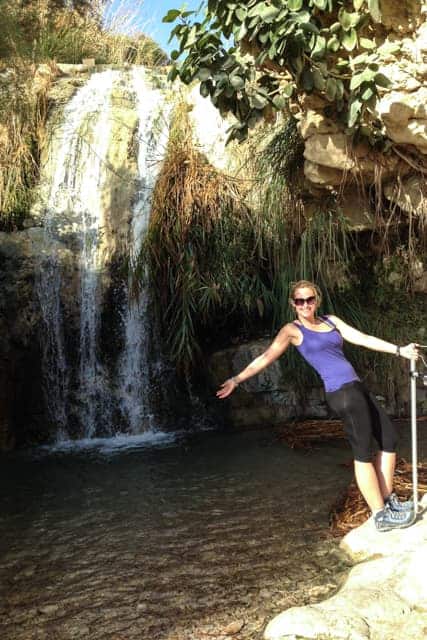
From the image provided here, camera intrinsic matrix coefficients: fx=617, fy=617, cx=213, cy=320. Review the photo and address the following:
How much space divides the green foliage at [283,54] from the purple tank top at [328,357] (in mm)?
1495

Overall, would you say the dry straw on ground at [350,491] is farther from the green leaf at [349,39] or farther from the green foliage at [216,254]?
the green leaf at [349,39]

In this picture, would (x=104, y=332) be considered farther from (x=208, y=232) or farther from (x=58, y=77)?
(x=58, y=77)

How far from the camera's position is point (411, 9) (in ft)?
13.7

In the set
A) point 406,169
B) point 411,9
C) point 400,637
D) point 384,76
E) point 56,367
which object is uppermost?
point 411,9

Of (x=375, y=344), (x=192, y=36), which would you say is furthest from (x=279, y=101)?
(x=375, y=344)

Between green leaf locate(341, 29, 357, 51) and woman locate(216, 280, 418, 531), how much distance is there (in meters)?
1.67

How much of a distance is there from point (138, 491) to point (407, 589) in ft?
9.07

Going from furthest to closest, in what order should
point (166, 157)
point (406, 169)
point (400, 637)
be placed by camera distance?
point (166, 157), point (406, 169), point (400, 637)

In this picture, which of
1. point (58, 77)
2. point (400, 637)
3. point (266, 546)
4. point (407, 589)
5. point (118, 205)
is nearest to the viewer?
point (400, 637)

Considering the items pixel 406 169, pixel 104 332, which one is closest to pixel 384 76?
pixel 406 169

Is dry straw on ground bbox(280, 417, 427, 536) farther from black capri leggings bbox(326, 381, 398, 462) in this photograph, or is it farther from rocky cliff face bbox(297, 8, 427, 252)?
rocky cliff face bbox(297, 8, 427, 252)

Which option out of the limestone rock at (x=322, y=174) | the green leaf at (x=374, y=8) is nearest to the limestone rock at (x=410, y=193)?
the limestone rock at (x=322, y=174)

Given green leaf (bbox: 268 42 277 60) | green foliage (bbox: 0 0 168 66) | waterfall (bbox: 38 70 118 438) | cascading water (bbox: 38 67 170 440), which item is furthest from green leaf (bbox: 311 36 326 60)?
green foliage (bbox: 0 0 168 66)

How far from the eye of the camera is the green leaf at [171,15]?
4.20 m
